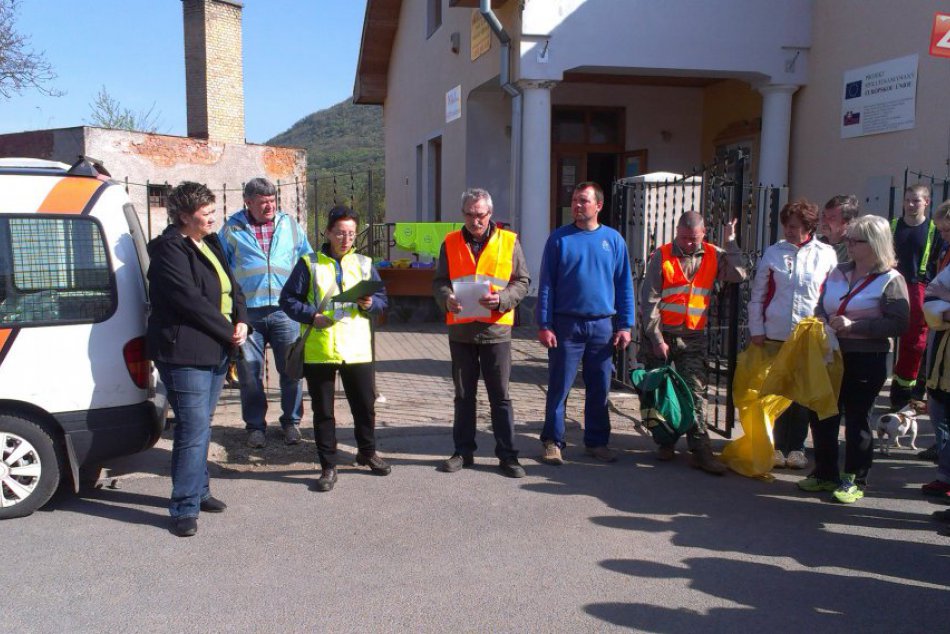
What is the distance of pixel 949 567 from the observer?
13.4 ft

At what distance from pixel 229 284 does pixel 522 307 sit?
7.16 meters

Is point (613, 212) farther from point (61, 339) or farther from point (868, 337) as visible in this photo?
point (61, 339)

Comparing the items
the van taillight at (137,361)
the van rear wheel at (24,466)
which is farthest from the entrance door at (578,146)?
the van rear wheel at (24,466)

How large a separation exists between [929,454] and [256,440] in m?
4.88

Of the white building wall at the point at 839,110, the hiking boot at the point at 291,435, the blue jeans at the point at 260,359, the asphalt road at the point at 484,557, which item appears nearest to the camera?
the asphalt road at the point at 484,557

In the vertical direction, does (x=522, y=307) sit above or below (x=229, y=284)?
below

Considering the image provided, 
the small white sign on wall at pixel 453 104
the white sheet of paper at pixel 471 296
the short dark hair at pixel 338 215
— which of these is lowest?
the white sheet of paper at pixel 471 296

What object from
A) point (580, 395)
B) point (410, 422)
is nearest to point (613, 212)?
point (580, 395)

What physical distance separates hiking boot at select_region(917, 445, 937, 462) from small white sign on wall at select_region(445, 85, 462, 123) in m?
10.2

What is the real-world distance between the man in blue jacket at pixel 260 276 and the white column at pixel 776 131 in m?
8.20

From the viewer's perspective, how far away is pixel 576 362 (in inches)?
225

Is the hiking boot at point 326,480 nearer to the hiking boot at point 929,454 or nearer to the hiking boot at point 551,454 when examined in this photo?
the hiking boot at point 551,454

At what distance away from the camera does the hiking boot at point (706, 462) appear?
557cm

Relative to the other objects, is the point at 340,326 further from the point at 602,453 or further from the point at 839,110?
the point at 839,110
